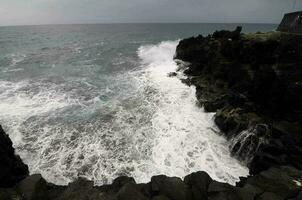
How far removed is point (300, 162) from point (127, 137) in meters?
9.45

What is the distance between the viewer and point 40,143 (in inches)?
543

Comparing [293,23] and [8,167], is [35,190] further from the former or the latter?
[293,23]

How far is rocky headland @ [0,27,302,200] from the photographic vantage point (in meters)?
7.95

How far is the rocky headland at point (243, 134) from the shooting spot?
313 inches

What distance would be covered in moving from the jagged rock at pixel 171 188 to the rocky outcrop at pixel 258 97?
5.20 metres

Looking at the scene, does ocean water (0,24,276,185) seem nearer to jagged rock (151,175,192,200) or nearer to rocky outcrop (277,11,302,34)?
jagged rock (151,175,192,200)

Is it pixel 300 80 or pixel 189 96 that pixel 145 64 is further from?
pixel 300 80

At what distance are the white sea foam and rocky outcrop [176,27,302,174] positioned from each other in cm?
114

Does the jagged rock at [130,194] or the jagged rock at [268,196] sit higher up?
the jagged rock at [130,194]

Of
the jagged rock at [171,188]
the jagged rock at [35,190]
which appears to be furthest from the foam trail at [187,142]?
the jagged rock at [35,190]

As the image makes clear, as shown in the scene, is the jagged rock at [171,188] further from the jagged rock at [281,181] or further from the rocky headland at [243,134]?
the jagged rock at [281,181]

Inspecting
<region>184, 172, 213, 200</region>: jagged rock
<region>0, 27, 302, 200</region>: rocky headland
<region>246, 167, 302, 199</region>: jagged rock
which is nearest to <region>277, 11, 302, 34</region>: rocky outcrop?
<region>0, 27, 302, 200</region>: rocky headland

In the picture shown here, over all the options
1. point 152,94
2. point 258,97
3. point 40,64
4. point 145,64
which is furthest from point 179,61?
point 40,64

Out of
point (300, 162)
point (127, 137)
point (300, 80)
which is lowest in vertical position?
point (127, 137)
